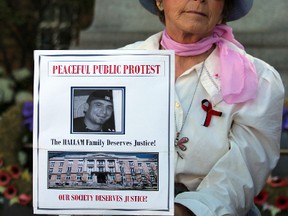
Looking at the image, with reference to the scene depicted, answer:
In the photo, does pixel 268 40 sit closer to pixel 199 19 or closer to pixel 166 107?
pixel 199 19

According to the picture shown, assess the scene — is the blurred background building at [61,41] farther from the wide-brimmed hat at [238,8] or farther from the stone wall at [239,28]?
the wide-brimmed hat at [238,8]

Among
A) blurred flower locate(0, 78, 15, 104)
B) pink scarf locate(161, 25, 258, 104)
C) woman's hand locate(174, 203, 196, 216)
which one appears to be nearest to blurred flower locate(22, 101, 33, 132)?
blurred flower locate(0, 78, 15, 104)

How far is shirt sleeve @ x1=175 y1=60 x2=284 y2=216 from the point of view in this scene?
2.70 meters

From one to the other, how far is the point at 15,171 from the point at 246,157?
3.04 meters

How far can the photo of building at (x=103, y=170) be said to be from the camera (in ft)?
8.05

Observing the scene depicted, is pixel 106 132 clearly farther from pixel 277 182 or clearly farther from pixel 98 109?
pixel 277 182

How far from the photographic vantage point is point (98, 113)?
8.09 ft

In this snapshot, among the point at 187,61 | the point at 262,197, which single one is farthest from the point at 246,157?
the point at 262,197

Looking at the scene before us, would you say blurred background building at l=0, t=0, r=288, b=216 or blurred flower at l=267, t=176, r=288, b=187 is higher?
blurred background building at l=0, t=0, r=288, b=216

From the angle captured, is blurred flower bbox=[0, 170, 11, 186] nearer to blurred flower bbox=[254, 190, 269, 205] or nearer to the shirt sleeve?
blurred flower bbox=[254, 190, 269, 205]

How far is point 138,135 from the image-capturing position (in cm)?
246

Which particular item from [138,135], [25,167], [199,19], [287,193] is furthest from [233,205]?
[25,167]

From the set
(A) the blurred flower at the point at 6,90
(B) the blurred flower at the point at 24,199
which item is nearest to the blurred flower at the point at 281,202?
(B) the blurred flower at the point at 24,199

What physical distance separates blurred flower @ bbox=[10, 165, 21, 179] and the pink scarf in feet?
8.88
